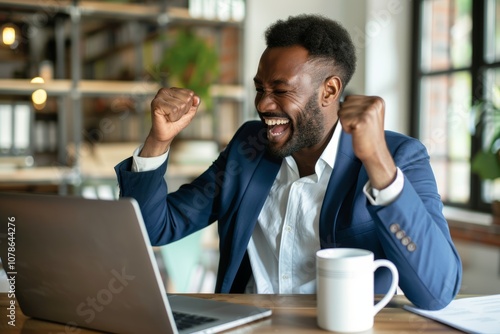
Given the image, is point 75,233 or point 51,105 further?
point 51,105

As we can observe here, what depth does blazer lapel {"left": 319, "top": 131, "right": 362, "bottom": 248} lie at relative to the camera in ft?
4.37

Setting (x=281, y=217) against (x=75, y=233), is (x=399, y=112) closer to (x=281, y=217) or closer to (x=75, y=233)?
(x=281, y=217)

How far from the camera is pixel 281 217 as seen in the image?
58.3 inches

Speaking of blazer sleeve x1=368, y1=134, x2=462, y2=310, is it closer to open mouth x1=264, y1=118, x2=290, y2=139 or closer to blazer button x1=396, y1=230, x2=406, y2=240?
blazer button x1=396, y1=230, x2=406, y2=240

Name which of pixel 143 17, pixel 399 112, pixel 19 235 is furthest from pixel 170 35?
pixel 19 235

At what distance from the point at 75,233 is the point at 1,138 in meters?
2.91

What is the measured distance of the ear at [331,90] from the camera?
154 centimetres

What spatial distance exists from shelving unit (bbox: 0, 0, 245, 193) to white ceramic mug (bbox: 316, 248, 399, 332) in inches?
116

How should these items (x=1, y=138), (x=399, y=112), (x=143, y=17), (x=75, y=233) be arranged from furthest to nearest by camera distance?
(x=399, y=112) < (x=143, y=17) < (x=1, y=138) < (x=75, y=233)

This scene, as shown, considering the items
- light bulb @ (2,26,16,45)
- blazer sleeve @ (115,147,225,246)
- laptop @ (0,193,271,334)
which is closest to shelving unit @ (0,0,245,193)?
light bulb @ (2,26,16,45)

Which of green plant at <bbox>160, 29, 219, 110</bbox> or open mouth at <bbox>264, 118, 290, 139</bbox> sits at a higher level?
green plant at <bbox>160, 29, 219, 110</bbox>

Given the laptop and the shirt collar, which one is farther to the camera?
the shirt collar

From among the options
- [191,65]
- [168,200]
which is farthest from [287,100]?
[191,65]

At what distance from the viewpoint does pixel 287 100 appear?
58.4 inches
